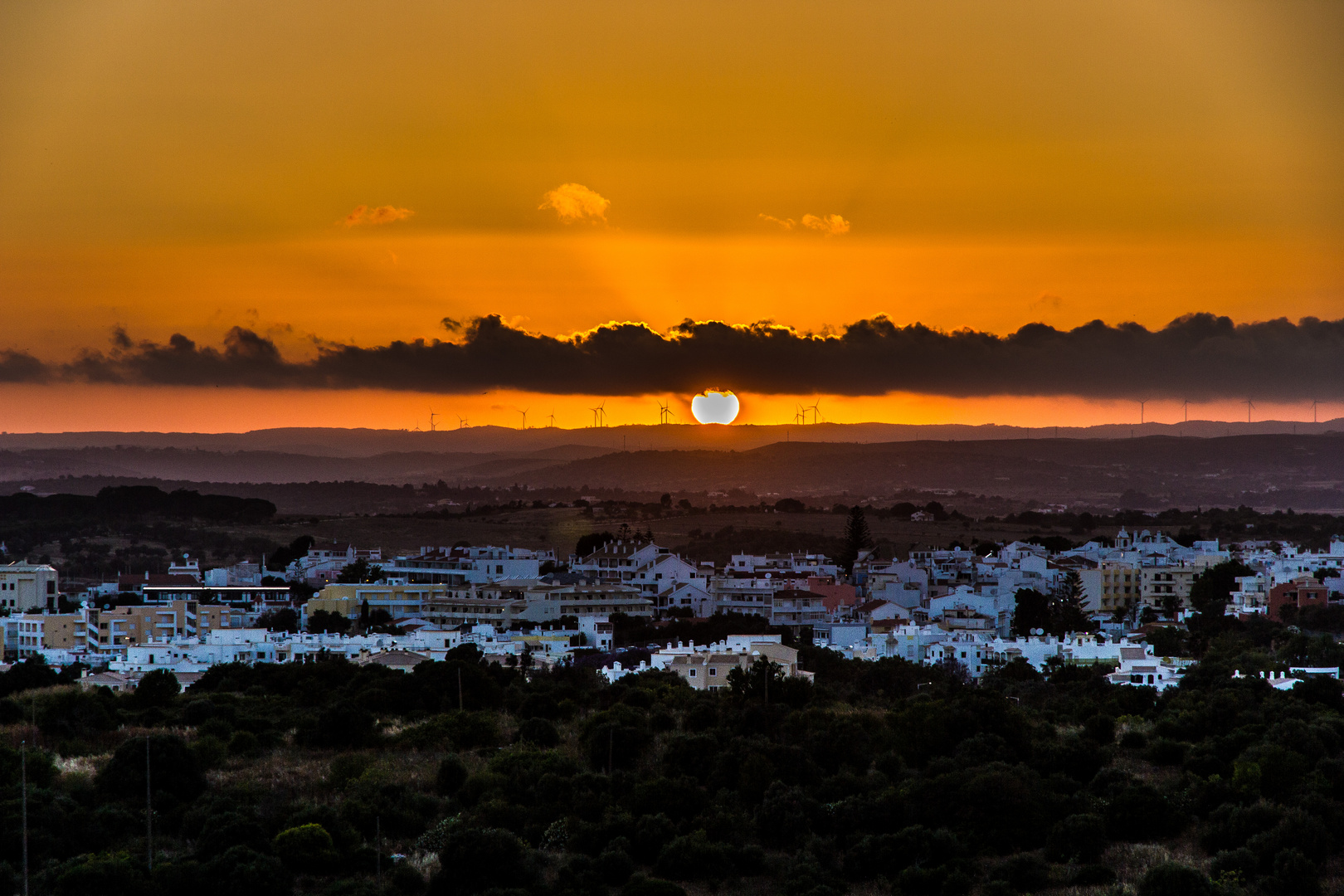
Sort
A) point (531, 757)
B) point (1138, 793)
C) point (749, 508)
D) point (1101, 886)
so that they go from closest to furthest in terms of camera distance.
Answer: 1. point (1101, 886)
2. point (1138, 793)
3. point (531, 757)
4. point (749, 508)

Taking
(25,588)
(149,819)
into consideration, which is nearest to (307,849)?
(149,819)

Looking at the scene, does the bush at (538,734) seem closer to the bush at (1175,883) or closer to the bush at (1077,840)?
the bush at (1077,840)

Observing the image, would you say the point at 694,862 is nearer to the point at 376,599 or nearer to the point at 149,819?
the point at 149,819

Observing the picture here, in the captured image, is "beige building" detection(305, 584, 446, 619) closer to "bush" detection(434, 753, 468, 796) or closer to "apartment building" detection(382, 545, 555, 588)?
"apartment building" detection(382, 545, 555, 588)

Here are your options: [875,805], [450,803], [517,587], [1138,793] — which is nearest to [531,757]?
[450,803]

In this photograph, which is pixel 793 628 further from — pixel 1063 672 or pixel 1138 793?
pixel 1138 793

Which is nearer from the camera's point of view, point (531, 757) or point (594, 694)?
point (531, 757)
